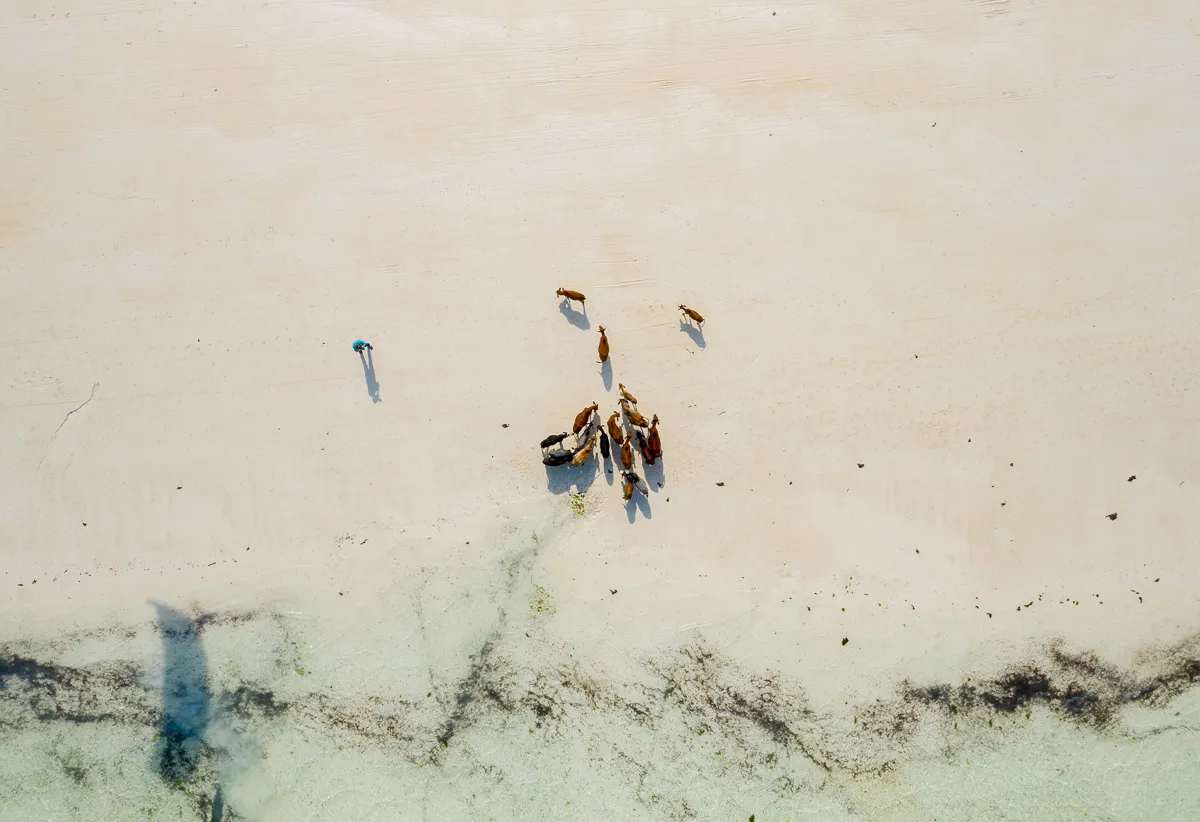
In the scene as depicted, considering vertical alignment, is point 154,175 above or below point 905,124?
below

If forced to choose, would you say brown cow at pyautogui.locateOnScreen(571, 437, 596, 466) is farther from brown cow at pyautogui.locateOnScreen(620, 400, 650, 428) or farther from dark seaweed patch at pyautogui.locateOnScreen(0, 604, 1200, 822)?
dark seaweed patch at pyautogui.locateOnScreen(0, 604, 1200, 822)

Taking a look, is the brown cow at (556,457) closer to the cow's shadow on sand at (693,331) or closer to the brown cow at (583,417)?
the brown cow at (583,417)

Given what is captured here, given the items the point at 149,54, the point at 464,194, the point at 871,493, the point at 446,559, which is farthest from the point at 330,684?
the point at 149,54

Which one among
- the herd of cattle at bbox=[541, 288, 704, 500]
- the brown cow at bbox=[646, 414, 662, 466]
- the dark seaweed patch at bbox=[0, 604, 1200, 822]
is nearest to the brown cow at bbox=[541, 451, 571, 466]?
the herd of cattle at bbox=[541, 288, 704, 500]

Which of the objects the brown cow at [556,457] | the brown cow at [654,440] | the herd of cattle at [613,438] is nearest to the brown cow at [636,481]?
the herd of cattle at [613,438]

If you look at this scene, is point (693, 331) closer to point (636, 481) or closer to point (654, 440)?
point (654, 440)

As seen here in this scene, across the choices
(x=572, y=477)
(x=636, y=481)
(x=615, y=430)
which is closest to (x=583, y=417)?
(x=615, y=430)

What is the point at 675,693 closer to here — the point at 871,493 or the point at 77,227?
the point at 871,493
